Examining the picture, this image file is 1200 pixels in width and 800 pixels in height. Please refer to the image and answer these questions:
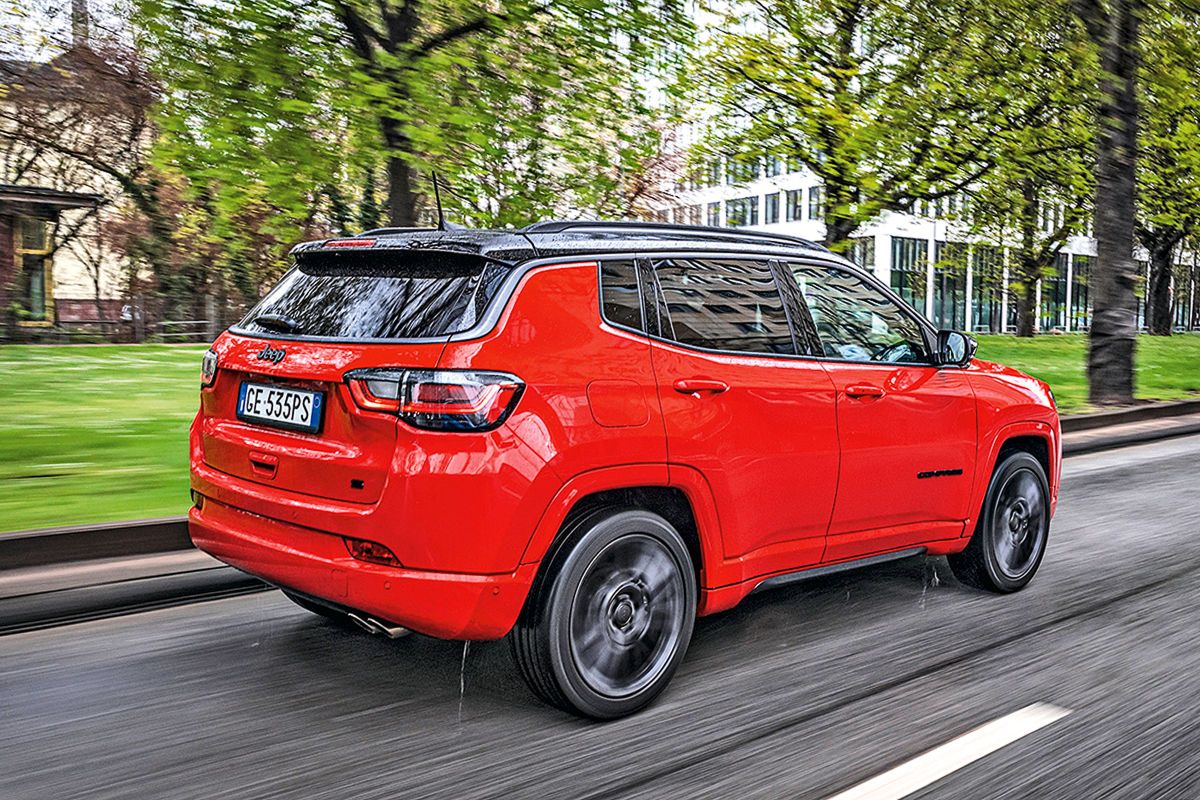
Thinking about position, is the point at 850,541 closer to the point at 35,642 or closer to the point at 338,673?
the point at 338,673

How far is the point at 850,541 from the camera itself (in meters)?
4.88

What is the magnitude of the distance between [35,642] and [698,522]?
9.60ft

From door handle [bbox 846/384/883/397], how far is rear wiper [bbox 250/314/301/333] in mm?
2289

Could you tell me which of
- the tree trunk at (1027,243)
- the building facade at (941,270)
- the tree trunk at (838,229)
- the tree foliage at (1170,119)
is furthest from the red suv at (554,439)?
the building facade at (941,270)

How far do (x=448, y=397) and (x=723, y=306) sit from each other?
1.38 metres

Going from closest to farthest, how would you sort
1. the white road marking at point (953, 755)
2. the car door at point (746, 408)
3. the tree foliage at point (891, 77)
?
the white road marking at point (953, 755) < the car door at point (746, 408) < the tree foliage at point (891, 77)

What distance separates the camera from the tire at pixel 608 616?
12.3 feet

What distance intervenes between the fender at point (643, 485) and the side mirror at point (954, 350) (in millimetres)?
1766

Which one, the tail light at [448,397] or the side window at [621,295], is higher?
the side window at [621,295]

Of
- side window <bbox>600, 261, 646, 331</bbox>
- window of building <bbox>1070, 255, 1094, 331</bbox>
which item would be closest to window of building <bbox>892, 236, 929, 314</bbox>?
window of building <bbox>1070, 255, 1094, 331</bbox>

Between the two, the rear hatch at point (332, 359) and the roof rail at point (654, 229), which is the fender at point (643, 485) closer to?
the rear hatch at point (332, 359)

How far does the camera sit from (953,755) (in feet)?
11.9

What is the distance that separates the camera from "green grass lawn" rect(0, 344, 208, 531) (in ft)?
24.2

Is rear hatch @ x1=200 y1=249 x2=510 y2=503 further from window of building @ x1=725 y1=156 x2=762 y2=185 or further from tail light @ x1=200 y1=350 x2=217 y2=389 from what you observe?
Answer: window of building @ x1=725 y1=156 x2=762 y2=185
